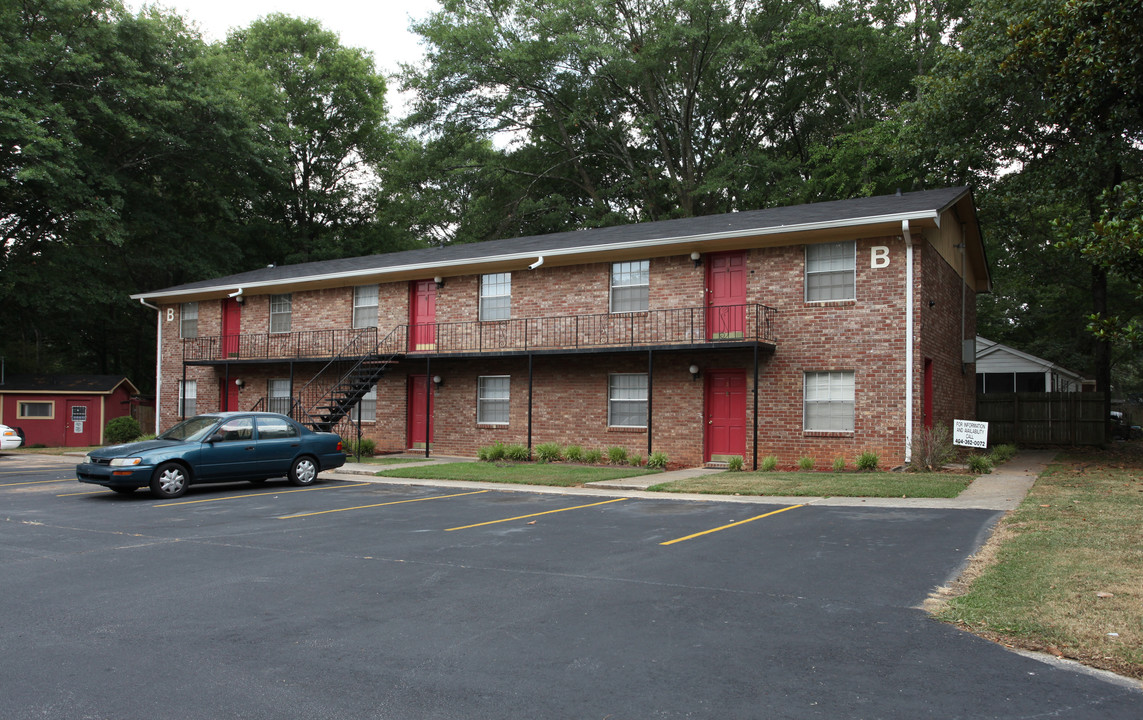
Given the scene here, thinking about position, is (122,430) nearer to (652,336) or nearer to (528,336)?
(528,336)

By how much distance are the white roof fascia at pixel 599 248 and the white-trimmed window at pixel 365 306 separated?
659mm

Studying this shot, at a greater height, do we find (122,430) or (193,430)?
(193,430)

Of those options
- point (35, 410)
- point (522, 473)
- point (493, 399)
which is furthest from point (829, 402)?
point (35, 410)

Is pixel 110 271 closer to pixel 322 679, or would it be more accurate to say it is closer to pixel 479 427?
pixel 479 427

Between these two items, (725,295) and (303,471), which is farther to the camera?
(725,295)

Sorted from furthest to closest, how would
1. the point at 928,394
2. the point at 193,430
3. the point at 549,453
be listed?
the point at 549,453, the point at 928,394, the point at 193,430

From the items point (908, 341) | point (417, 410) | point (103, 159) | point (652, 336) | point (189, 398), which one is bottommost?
point (417, 410)

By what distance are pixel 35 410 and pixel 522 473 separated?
71.2 feet

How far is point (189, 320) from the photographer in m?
29.0

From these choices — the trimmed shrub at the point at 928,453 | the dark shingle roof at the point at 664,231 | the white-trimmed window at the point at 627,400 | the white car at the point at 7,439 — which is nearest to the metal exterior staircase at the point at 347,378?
the dark shingle roof at the point at 664,231

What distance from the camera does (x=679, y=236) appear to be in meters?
19.2

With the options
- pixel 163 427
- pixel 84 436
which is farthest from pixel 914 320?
pixel 84 436

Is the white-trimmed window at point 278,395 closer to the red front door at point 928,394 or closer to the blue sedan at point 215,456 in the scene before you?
the blue sedan at point 215,456

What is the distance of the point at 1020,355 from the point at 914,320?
65.3ft
